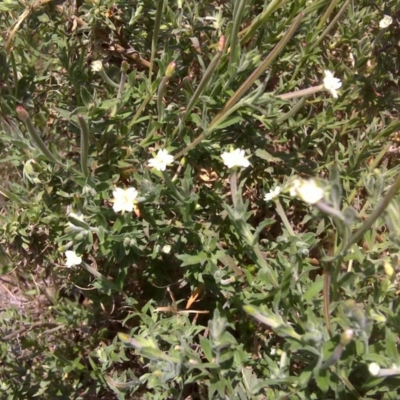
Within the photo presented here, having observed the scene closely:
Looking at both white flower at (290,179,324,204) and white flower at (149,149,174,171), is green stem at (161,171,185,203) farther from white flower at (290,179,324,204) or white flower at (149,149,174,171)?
white flower at (290,179,324,204)

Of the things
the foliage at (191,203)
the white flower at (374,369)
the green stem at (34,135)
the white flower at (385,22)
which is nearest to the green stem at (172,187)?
the foliage at (191,203)

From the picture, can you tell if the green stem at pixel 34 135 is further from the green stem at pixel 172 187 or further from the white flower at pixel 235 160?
the white flower at pixel 235 160

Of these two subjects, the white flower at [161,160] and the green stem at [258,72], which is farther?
the white flower at [161,160]

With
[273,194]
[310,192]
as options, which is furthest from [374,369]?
[273,194]

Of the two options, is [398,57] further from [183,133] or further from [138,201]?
[138,201]

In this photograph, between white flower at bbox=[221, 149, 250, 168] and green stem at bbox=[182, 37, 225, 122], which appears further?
white flower at bbox=[221, 149, 250, 168]

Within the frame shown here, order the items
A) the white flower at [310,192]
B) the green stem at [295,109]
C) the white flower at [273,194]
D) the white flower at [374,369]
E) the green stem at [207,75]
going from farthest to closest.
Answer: the white flower at [273,194] → the green stem at [295,109] → the green stem at [207,75] → the white flower at [374,369] → the white flower at [310,192]

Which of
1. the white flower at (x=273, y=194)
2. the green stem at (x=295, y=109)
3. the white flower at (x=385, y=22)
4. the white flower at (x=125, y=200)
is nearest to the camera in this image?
the white flower at (x=125, y=200)

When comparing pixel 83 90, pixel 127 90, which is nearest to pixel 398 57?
pixel 127 90

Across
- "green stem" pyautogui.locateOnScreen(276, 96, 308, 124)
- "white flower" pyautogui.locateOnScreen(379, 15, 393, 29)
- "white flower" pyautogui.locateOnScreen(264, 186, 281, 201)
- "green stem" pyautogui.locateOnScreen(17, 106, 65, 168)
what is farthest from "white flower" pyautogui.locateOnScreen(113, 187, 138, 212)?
"white flower" pyautogui.locateOnScreen(379, 15, 393, 29)
